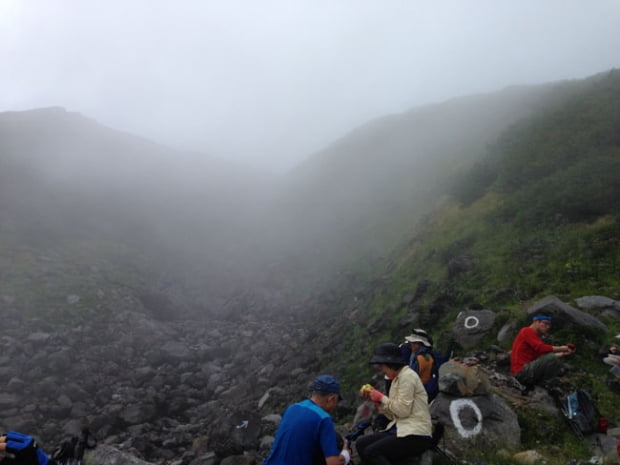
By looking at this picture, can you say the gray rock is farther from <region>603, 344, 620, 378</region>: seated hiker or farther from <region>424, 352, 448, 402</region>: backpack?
<region>603, 344, 620, 378</region>: seated hiker

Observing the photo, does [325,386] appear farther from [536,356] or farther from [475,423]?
[536,356]

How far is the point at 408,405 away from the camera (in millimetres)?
6305

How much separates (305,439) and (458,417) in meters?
4.56

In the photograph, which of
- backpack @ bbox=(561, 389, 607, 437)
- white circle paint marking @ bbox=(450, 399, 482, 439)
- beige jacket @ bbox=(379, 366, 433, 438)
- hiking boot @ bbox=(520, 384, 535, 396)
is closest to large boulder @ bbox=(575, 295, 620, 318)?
hiking boot @ bbox=(520, 384, 535, 396)

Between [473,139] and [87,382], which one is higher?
[473,139]

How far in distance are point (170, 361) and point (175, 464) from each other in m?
11.5

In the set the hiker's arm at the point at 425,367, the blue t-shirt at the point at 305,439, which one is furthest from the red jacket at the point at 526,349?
the blue t-shirt at the point at 305,439

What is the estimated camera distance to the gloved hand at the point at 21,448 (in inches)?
230

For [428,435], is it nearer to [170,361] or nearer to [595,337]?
[595,337]

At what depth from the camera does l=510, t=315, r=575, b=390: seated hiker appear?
31.3 ft

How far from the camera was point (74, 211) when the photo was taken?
158 ft

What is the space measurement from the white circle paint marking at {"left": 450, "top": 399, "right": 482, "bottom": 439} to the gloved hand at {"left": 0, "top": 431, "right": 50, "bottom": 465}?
7413 mm

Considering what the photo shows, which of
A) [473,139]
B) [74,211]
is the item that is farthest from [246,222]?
[473,139]

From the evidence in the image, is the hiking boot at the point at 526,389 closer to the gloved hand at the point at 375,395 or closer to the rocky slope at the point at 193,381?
the rocky slope at the point at 193,381
